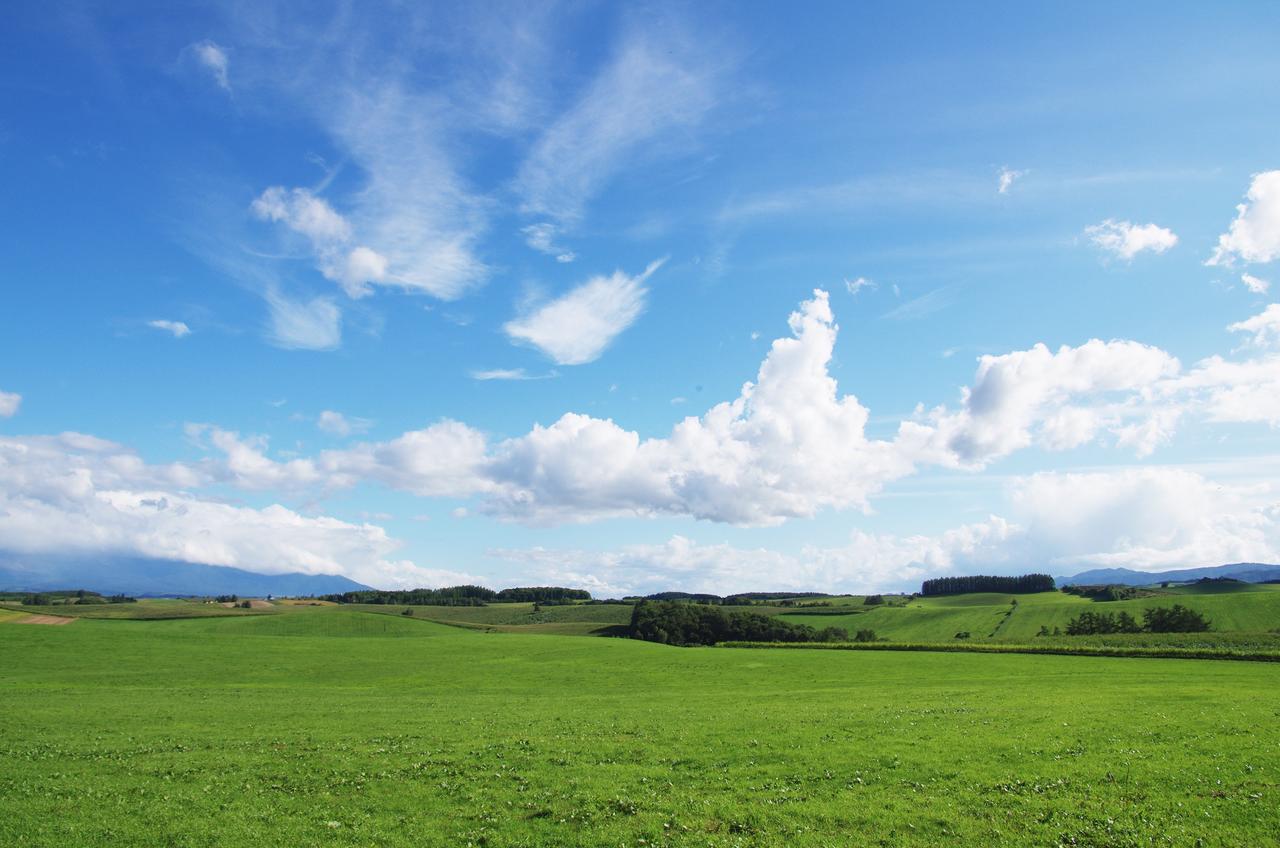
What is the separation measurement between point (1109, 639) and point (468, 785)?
110 meters

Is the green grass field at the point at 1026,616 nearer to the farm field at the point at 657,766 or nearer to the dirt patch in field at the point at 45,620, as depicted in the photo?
the farm field at the point at 657,766

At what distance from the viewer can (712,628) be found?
143125mm

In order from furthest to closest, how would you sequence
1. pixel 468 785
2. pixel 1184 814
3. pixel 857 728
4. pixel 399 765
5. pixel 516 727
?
1. pixel 516 727
2. pixel 857 728
3. pixel 399 765
4. pixel 468 785
5. pixel 1184 814

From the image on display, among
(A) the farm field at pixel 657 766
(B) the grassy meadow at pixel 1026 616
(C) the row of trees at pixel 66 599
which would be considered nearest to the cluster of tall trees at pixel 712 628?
(B) the grassy meadow at pixel 1026 616

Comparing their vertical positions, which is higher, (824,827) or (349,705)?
(824,827)

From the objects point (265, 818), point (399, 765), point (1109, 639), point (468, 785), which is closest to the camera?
point (265, 818)

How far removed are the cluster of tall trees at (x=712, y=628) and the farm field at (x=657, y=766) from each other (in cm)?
8931

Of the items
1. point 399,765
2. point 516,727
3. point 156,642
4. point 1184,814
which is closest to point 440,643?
point 156,642

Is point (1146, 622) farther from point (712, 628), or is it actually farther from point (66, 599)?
point (66, 599)

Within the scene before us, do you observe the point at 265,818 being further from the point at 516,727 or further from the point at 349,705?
the point at 349,705

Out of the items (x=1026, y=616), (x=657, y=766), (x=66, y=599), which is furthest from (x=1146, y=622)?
(x=66, y=599)

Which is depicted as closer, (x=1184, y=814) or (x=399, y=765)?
(x=1184, y=814)

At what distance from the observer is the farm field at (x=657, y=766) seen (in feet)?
58.1

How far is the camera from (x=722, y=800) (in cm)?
1989
